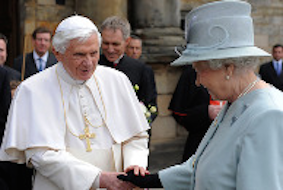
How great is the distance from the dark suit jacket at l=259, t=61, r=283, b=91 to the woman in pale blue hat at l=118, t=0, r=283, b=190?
8095mm

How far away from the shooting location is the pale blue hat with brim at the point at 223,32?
197cm

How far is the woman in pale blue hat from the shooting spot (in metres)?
1.79

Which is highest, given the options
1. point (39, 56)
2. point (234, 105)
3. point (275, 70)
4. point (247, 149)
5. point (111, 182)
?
point (234, 105)

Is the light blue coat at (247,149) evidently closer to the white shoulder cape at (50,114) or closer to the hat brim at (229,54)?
the hat brim at (229,54)

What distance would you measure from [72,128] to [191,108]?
1621 mm

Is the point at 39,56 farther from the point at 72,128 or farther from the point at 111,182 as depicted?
the point at 111,182

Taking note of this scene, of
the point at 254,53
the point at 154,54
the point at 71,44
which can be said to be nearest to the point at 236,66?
the point at 254,53

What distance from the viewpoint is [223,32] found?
1982mm

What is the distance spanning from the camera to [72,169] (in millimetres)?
2674

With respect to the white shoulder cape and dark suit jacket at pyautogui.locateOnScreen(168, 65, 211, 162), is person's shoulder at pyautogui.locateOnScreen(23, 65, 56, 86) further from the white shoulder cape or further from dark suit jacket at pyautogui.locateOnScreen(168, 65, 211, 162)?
dark suit jacket at pyautogui.locateOnScreen(168, 65, 211, 162)

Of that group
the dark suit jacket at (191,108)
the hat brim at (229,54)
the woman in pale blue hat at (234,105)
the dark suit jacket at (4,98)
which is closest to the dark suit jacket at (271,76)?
the dark suit jacket at (191,108)

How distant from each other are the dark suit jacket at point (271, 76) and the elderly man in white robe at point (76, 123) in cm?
736

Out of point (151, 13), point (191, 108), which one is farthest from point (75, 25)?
point (151, 13)

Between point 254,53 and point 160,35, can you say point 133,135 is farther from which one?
point 160,35
